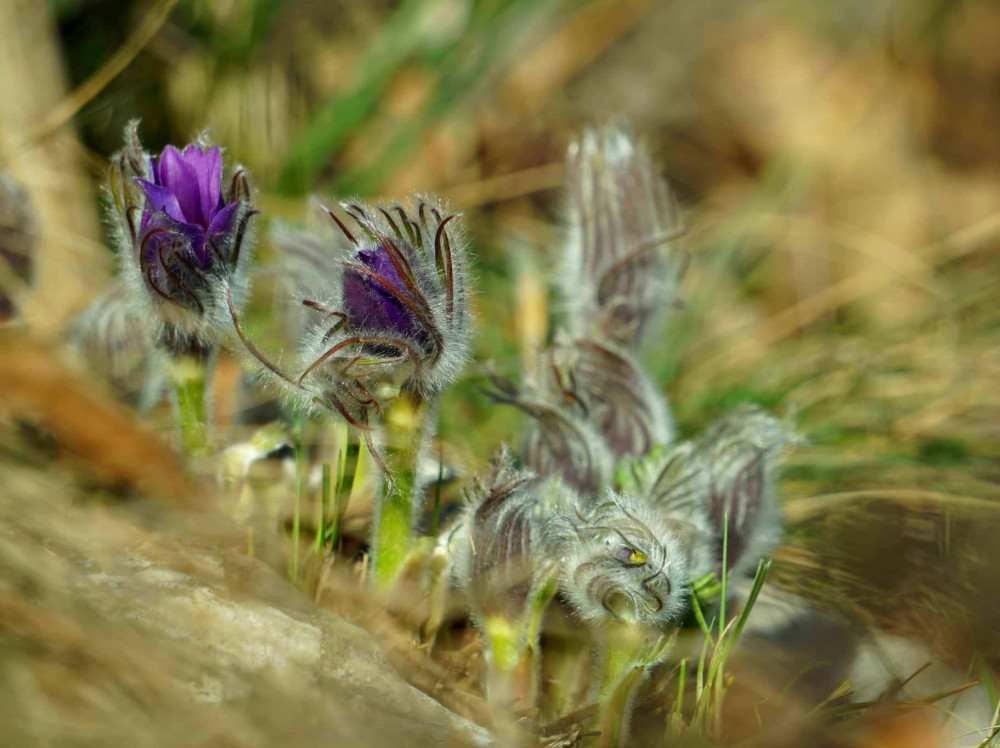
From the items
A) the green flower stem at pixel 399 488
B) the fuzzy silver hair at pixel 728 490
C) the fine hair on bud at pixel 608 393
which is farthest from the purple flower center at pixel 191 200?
the fuzzy silver hair at pixel 728 490

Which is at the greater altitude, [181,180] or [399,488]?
[181,180]

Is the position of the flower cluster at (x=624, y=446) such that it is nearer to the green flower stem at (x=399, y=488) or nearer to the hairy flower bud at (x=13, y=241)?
the green flower stem at (x=399, y=488)

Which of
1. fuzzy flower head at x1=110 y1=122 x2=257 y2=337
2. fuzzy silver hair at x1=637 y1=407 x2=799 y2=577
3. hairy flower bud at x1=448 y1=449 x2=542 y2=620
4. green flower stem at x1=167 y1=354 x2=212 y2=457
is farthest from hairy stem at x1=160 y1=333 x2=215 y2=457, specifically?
fuzzy silver hair at x1=637 y1=407 x2=799 y2=577

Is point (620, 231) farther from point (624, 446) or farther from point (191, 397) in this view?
point (191, 397)

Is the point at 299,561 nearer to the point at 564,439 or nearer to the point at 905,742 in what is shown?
the point at 564,439

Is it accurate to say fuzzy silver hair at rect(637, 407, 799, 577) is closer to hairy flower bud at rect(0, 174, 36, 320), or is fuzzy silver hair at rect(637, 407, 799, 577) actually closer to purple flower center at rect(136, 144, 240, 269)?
purple flower center at rect(136, 144, 240, 269)

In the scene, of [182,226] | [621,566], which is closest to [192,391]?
[182,226]
